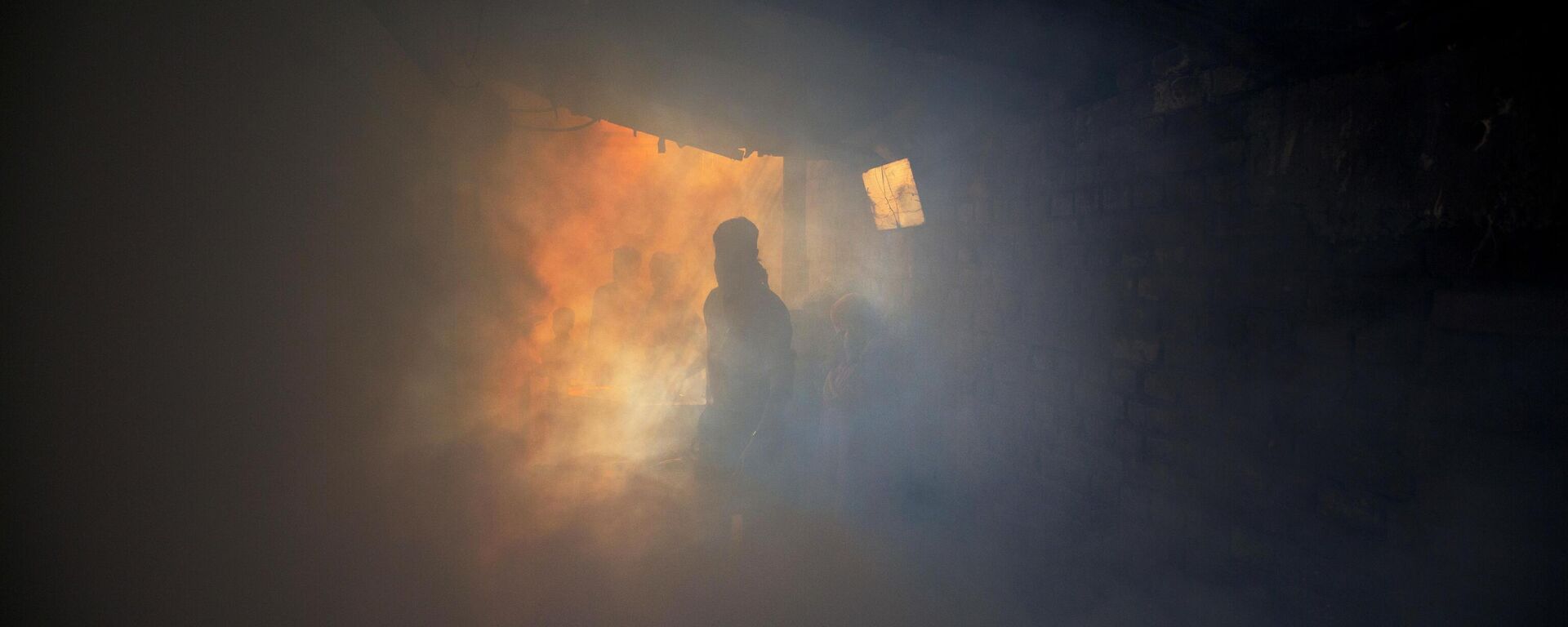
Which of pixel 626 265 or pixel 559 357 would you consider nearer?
pixel 559 357

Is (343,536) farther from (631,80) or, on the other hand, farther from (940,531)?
(940,531)

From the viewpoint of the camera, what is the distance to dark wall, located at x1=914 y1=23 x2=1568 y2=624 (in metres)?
1.78

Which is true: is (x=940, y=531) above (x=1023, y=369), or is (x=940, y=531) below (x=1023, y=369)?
below

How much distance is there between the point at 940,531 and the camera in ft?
14.5

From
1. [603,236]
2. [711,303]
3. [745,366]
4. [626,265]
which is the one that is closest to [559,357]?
[626,265]

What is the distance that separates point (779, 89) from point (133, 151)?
3.39 m

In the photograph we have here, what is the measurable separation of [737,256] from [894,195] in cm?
160

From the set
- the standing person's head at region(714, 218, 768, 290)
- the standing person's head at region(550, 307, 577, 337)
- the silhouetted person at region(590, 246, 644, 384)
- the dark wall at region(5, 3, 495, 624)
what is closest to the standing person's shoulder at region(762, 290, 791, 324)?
the standing person's head at region(714, 218, 768, 290)

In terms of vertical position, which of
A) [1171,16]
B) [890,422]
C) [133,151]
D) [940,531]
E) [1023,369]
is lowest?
[940,531]

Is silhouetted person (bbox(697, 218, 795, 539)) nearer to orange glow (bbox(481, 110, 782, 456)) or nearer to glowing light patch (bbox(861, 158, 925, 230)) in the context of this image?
glowing light patch (bbox(861, 158, 925, 230))

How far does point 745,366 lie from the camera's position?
555 centimetres

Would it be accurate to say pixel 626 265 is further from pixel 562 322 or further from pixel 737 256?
pixel 737 256

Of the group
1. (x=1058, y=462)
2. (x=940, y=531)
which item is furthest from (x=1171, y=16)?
(x=940, y=531)

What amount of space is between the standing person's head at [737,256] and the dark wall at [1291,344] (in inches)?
97.4
